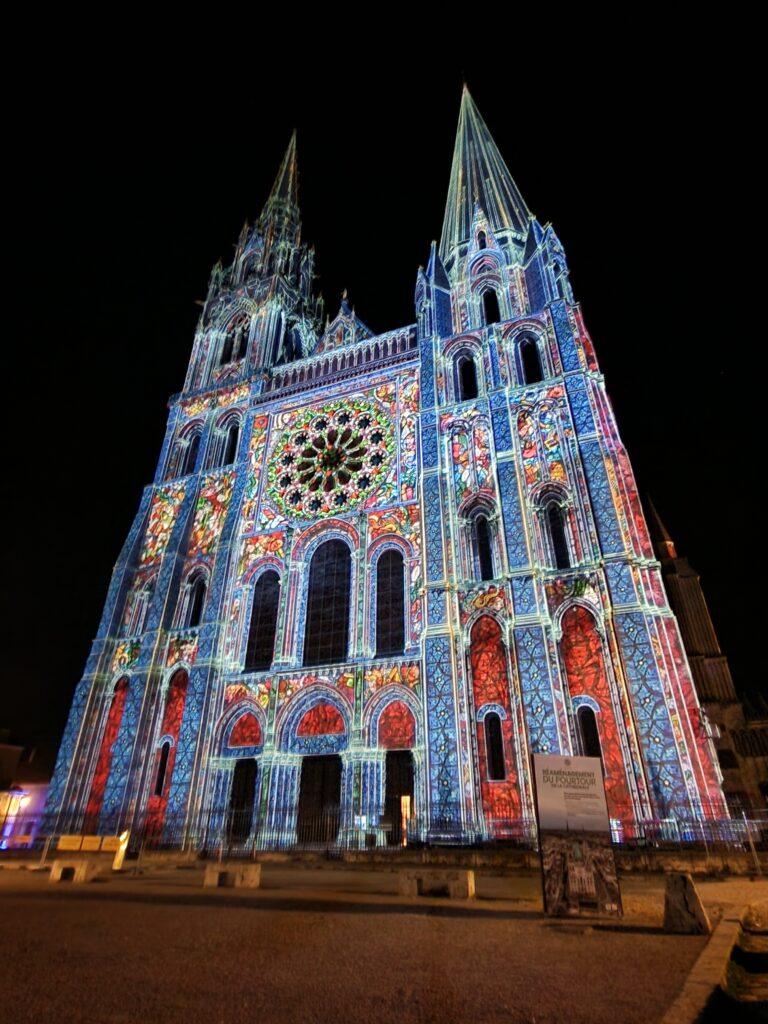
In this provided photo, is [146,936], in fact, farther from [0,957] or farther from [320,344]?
[320,344]

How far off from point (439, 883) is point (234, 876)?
3.90 m

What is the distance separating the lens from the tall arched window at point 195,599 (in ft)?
75.3

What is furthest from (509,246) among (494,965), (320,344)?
(494,965)

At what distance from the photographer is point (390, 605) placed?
776 inches

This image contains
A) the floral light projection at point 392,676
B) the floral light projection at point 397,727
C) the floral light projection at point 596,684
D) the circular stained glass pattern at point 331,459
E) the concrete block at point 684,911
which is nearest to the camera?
the concrete block at point 684,911

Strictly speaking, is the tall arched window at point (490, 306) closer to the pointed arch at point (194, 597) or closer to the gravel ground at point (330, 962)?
the pointed arch at point (194, 597)

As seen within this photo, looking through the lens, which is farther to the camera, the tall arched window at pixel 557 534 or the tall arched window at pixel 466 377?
the tall arched window at pixel 466 377

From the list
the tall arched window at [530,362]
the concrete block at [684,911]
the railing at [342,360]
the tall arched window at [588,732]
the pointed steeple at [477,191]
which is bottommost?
the concrete block at [684,911]

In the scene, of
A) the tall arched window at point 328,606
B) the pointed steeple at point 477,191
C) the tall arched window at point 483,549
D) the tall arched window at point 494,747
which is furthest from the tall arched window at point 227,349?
the tall arched window at point 494,747

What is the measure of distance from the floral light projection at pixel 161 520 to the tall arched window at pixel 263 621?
208 inches

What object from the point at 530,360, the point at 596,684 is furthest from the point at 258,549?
the point at 596,684

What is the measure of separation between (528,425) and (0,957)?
62.8 feet

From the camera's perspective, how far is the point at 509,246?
1019 inches

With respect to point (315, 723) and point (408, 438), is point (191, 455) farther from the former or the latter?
point (315, 723)
